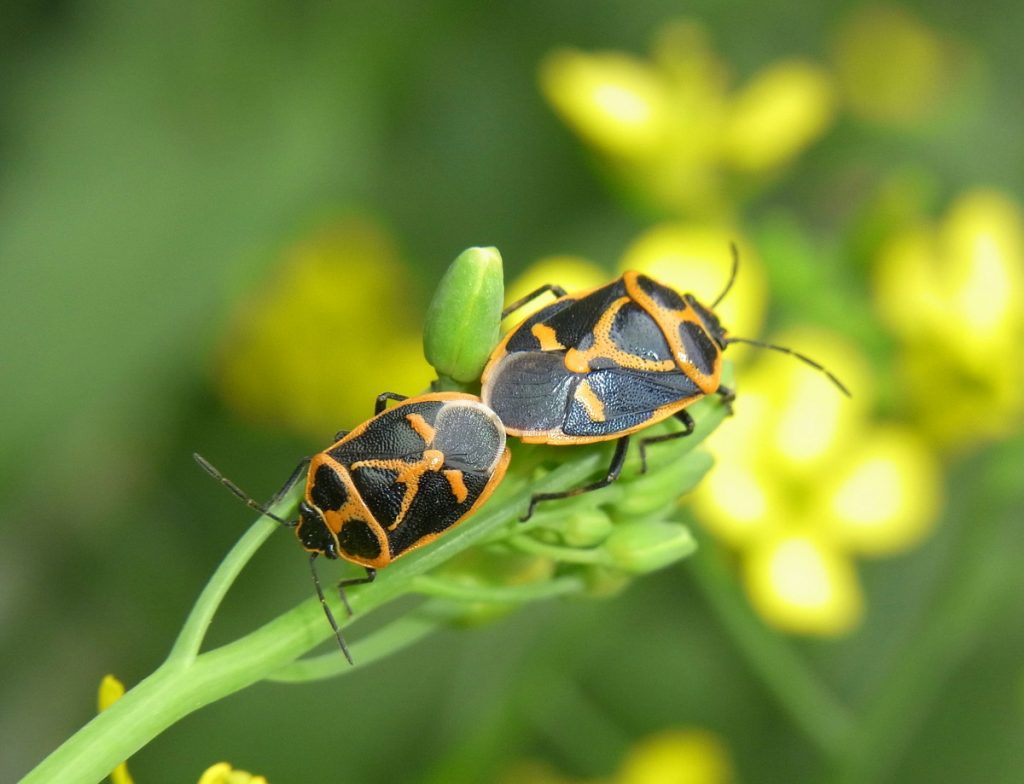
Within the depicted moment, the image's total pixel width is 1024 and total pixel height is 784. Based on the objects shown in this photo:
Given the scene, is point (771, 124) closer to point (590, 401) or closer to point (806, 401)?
point (806, 401)

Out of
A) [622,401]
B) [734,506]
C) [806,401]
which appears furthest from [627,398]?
[806,401]

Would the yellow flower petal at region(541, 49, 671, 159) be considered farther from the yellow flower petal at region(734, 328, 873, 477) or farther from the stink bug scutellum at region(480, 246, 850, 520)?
the stink bug scutellum at region(480, 246, 850, 520)

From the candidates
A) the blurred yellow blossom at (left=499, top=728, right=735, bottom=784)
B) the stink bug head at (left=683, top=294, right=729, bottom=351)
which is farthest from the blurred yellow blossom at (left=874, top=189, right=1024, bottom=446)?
the stink bug head at (left=683, top=294, right=729, bottom=351)

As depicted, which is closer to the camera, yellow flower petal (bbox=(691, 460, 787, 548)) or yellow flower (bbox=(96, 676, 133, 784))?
yellow flower (bbox=(96, 676, 133, 784))

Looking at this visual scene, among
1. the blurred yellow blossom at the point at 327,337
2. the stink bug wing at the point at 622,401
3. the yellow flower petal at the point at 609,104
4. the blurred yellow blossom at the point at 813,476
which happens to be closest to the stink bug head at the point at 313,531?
the stink bug wing at the point at 622,401

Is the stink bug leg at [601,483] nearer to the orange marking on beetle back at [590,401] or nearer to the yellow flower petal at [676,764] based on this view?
the orange marking on beetle back at [590,401]
